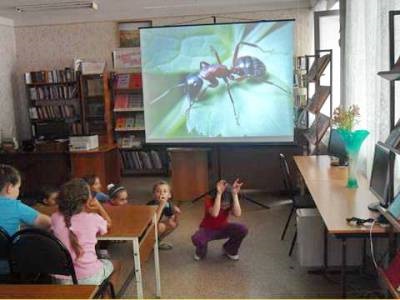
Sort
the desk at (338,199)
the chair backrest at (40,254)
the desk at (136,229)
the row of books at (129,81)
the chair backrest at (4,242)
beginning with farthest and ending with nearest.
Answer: the row of books at (129,81)
the desk at (136,229)
the desk at (338,199)
the chair backrest at (4,242)
the chair backrest at (40,254)

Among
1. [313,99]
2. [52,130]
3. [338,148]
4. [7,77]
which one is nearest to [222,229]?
[338,148]

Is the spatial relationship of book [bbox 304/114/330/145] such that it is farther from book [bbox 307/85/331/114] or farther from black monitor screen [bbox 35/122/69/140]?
black monitor screen [bbox 35/122/69/140]

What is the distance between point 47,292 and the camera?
1.93m

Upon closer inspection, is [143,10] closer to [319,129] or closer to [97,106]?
[97,106]

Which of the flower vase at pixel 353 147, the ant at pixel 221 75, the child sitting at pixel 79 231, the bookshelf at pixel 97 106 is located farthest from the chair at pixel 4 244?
the bookshelf at pixel 97 106

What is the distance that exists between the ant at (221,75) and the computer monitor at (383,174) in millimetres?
2656

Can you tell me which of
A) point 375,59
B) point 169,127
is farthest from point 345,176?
point 169,127

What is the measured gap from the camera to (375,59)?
3.43m

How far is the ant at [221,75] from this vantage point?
17.6ft

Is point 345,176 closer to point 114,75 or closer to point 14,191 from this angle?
point 14,191

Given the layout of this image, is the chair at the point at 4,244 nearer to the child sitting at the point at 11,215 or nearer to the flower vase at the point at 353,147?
the child sitting at the point at 11,215

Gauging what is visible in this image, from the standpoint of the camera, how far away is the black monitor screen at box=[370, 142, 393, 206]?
99.9 inches

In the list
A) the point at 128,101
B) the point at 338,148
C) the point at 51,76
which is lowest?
the point at 338,148

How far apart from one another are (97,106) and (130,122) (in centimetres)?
65
